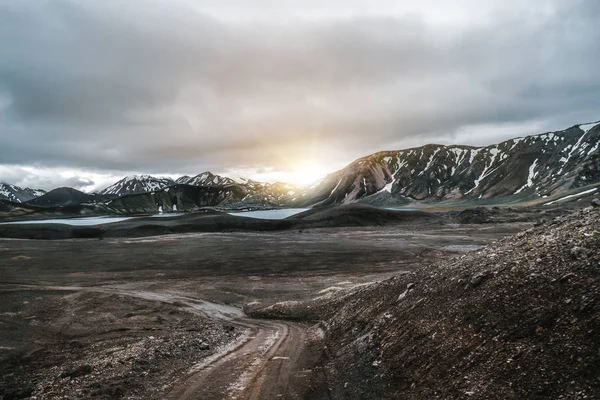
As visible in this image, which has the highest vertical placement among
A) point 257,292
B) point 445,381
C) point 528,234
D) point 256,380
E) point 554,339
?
point 528,234

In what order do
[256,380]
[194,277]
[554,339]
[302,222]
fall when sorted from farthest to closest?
1. [302,222]
2. [194,277]
3. [256,380]
4. [554,339]

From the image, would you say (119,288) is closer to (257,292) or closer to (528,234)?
(257,292)

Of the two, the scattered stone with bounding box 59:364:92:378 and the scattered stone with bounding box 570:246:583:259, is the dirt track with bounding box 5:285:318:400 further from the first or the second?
the scattered stone with bounding box 570:246:583:259

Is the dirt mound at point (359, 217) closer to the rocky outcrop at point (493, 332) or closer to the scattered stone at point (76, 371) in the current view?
the rocky outcrop at point (493, 332)

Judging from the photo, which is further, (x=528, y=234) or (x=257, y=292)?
(x=257, y=292)

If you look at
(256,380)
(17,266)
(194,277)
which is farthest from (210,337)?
(17,266)

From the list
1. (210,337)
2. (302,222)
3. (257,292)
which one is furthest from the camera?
(302,222)
